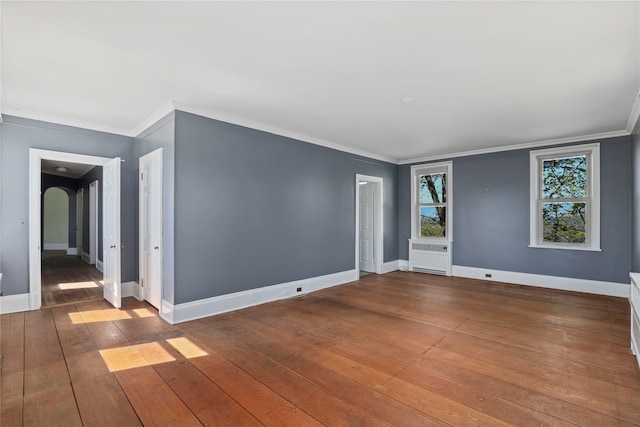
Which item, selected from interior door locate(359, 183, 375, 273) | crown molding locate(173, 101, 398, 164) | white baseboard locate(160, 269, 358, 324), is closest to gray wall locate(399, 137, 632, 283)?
interior door locate(359, 183, 375, 273)

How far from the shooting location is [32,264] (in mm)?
3902

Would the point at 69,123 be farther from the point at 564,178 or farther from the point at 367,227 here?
the point at 564,178

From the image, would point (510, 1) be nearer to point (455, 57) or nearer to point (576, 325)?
point (455, 57)

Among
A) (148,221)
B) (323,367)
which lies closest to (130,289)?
(148,221)

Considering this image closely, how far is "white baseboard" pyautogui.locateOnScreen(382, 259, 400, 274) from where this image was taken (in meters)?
6.77

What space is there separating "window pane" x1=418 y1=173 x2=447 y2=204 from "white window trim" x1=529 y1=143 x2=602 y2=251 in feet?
5.33

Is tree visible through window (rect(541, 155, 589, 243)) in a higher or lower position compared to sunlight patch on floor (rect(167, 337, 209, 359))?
higher

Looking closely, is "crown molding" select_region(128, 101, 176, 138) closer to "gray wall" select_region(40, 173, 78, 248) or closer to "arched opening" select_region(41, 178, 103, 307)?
"arched opening" select_region(41, 178, 103, 307)

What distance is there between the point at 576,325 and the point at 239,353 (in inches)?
149

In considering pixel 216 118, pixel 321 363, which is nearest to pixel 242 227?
pixel 216 118

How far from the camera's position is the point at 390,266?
6969mm

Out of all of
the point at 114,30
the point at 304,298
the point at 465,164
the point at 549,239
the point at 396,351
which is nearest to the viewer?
the point at 114,30

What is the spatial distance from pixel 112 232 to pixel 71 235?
7.21 metres

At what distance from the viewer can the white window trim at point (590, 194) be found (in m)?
4.98
